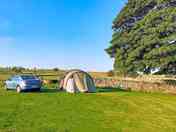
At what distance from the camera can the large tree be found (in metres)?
27.1

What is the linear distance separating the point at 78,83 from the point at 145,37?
7.82 metres

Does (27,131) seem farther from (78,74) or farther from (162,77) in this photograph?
(162,77)

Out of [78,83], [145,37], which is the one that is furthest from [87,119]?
[145,37]

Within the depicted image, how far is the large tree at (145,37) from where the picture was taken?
27.1 meters

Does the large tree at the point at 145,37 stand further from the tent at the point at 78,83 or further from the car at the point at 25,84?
the car at the point at 25,84

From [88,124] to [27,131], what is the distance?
261 centimetres

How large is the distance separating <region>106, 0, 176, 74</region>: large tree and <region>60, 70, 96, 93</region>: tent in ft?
14.9

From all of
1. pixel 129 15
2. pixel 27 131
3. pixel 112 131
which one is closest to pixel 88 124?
pixel 112 131

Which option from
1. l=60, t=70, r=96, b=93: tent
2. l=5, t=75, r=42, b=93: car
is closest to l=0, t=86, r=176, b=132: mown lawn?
l=60, t=70, r=96, b=93: tent

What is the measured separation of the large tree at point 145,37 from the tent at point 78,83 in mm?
4545

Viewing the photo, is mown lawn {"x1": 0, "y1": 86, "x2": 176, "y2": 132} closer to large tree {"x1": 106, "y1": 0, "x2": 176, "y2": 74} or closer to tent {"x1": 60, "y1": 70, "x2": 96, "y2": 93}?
large tree {"x1": 106, "y1": 0, "x2": 176, "y2": 74}

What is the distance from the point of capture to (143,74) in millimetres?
30688

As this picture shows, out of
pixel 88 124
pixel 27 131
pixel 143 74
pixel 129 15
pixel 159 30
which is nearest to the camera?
pixel 27 131

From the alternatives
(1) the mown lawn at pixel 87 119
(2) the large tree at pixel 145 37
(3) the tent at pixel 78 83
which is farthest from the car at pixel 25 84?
(1) the mown lawn at pixel 87 119
